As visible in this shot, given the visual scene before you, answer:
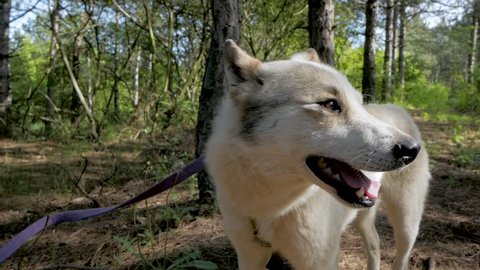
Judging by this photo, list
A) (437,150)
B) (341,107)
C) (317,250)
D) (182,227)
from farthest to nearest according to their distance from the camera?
(437,150), (182,227), (317,250), (341,107)

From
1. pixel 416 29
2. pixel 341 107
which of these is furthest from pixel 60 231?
pixel 416 29

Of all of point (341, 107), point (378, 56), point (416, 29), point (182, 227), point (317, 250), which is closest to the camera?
point (341, 107)

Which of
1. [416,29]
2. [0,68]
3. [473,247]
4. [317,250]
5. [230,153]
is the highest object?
[416,29]

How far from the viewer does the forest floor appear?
351 centimetres

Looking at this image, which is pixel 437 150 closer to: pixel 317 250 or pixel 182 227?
pixel 182 227

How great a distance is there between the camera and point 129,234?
153 inches

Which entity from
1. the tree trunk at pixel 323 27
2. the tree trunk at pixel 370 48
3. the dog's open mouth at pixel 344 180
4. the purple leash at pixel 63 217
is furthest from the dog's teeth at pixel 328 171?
the tree trunk at pixel 370 48

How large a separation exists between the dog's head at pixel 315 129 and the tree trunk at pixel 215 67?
1759 mm

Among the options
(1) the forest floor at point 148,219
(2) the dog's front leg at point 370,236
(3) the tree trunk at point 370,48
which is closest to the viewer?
(1) the forest floor at point 148,219

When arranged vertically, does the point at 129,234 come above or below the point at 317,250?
below

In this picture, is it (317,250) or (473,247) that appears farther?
(473,247)

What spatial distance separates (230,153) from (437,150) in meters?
7.11

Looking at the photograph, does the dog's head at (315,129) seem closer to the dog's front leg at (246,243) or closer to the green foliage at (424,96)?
the dog's front leg at (246,243)

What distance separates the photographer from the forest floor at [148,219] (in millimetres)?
3512
